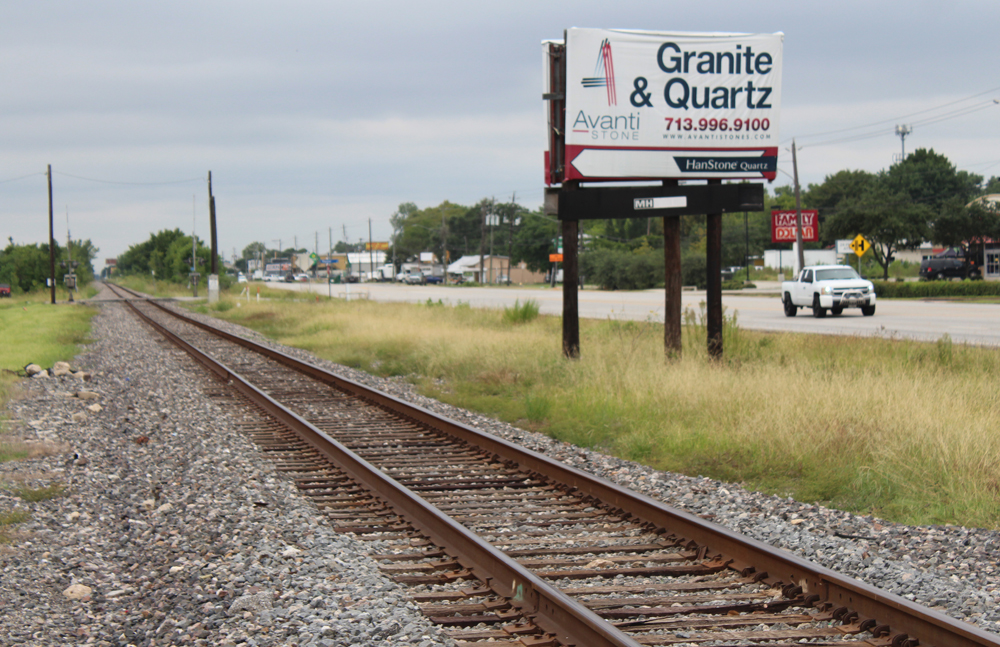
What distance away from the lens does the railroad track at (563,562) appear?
4.41m

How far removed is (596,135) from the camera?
47.8ft

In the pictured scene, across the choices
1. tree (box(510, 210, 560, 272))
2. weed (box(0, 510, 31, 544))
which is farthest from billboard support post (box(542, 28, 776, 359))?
tree (box(510, 210, 560, 272))

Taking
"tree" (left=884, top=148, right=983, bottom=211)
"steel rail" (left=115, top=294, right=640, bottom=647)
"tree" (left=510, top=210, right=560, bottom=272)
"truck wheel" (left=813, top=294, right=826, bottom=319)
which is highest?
"tree" (left=884, top=148, right=983, bottom=211)

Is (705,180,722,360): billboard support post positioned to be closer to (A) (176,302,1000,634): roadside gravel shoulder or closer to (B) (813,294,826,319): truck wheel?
(A) (176,302,1000,634): roadside gravel shoulder

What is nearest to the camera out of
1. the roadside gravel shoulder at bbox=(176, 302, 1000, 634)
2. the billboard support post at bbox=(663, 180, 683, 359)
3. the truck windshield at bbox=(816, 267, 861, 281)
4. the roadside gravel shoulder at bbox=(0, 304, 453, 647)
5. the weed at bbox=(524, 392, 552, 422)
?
the roadside gravel shoulder at bbox=(0, 304, 453, 647)

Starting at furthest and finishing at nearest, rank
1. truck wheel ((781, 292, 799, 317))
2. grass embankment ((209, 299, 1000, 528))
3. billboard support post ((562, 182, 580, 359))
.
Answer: truck wheel ((781, 292, 799, 317)) → billboard support post ((562, 182, 580, 359)) → grass embankment ((209, 299, 1000, 528))

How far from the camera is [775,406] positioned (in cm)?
980

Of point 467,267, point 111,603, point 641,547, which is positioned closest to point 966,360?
point 641,547

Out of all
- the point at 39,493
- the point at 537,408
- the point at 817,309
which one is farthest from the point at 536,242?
the point at 39,493

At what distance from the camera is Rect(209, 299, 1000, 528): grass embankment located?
291 inches

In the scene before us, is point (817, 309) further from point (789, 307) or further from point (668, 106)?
point (668, 106)

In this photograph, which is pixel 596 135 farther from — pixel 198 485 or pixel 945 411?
pixel 198 485

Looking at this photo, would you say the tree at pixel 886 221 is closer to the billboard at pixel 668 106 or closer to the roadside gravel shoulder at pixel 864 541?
the billboard at pixel 668 106

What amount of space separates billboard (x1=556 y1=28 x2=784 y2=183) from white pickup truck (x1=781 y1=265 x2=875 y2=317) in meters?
16.1
